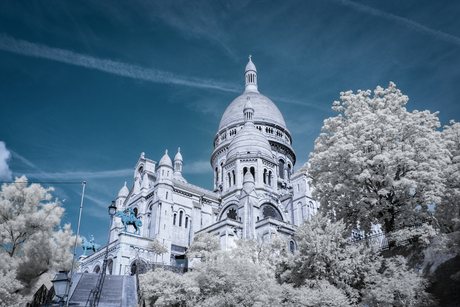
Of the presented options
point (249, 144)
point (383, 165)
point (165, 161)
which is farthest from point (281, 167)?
point (383, 165)

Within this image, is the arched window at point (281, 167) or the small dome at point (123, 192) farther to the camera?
the arched window at point (281, 167)

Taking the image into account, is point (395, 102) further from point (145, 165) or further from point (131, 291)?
point (145, 165)

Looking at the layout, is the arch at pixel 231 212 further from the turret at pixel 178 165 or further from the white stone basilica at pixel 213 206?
the turret at pixel 178 165

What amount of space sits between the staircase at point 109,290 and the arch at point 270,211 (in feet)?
64.9

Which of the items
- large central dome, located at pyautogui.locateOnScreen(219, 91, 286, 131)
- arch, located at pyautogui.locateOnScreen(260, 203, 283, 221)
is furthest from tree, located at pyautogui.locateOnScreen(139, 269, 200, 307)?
large central dome, located at pyautogui.locateOnScreen(219, 91, 286, 131)

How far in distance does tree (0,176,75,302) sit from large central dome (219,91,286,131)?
137 ft

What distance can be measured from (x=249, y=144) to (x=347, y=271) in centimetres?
3511

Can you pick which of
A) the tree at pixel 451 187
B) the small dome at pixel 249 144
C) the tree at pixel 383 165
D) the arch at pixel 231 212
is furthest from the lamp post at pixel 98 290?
the small dome at pixel 249 144

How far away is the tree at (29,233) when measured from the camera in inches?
1103

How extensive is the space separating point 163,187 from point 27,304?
2276 centimetres

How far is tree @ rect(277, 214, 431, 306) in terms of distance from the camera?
54.7 ft

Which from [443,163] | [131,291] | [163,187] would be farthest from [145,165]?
[443,163]

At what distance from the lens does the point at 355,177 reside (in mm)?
21453

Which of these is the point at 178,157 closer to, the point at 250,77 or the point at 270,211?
the point at 250,77
